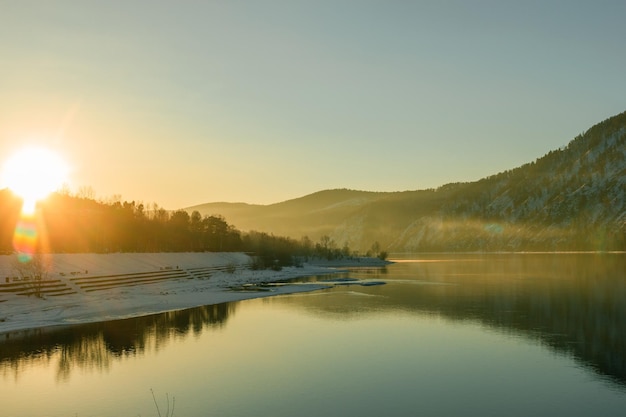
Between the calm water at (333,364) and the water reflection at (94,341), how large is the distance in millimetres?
134

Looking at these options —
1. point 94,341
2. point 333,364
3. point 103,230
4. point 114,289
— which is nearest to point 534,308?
point 333,364

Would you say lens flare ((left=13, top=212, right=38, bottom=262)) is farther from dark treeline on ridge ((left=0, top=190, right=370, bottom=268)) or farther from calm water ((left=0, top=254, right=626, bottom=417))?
calm water ((left=0, top=254, right=626, bottom=417))

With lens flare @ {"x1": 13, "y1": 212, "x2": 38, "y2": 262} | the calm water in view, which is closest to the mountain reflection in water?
the calm water

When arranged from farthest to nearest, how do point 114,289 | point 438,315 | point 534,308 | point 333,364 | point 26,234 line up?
point 26,234
point 114,289
point 534,308
point 438,315
point 333,364

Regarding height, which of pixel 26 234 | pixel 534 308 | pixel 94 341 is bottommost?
pixel 534 308

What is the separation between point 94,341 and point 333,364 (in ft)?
72.2

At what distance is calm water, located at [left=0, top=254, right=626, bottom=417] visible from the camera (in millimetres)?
28109

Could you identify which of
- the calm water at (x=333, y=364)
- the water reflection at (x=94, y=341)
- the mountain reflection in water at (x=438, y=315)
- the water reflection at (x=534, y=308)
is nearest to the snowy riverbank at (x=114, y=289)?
the water reflection at (x=94, y=341)

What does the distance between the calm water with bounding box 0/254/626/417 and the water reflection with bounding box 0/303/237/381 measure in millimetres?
134

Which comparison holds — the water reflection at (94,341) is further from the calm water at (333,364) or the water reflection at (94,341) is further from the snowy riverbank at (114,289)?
the snowy riverbank at (114,289)

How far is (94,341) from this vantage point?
1842 inches

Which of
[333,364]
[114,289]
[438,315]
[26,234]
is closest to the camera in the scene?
[333,364]

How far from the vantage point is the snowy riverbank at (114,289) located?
59.3m

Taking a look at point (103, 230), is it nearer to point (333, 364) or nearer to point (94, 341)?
point (94, 341)
